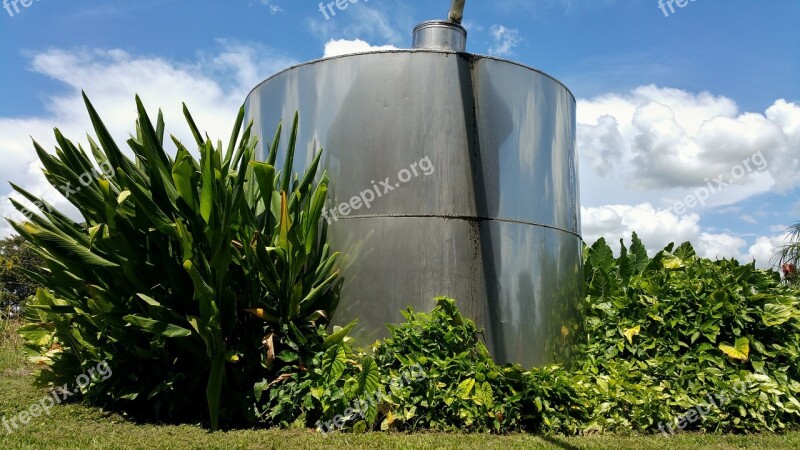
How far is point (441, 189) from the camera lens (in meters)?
5.92

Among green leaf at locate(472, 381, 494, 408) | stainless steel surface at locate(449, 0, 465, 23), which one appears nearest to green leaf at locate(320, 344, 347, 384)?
green leaf at locate(472, 381, 494, 408)

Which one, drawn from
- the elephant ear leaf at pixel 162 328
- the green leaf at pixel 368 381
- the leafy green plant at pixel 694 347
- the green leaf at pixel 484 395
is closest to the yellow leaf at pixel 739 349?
the leafy green plant at pixel 694 347

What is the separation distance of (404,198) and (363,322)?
1113 mm

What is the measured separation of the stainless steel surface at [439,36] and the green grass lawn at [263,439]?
3670 mm

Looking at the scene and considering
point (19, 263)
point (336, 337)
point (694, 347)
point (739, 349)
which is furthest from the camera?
point (19, 263)

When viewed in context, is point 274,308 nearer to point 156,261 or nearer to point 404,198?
point 156,261

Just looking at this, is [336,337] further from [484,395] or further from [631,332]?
[631,332]

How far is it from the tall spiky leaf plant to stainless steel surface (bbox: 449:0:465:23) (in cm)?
206

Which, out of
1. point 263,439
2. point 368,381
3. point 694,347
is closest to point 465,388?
point 368,381

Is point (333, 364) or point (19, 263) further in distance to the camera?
point (19, 263)

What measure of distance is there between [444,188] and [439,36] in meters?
1.66

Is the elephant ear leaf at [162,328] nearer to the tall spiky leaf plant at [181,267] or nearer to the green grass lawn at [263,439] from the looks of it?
the tall spiky leaf plant at [181,267]

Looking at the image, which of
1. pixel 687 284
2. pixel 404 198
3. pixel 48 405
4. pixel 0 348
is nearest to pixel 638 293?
pixel 687 284

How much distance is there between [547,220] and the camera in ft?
20.9
